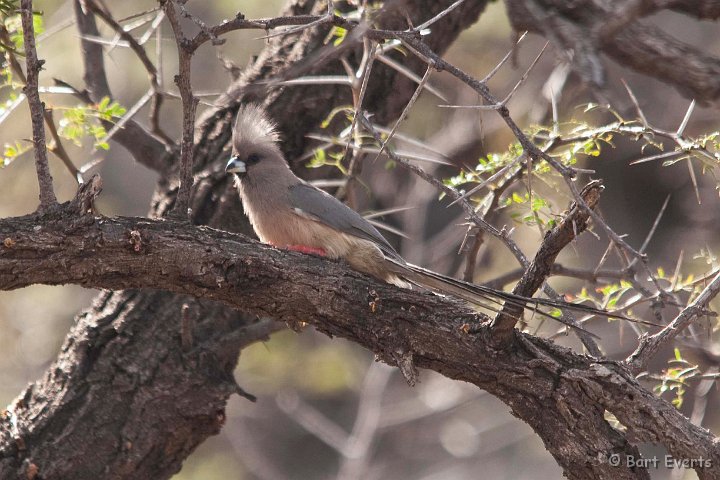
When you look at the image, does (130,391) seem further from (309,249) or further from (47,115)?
(47,115)

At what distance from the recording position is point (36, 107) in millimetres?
3773

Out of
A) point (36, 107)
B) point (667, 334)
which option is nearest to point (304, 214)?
point (36, 107)

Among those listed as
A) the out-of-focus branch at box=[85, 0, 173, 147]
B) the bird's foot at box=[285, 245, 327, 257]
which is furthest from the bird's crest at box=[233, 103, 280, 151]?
the bird's foot at box=[285, 245, 327, 257]

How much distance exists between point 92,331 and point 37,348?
632 cm

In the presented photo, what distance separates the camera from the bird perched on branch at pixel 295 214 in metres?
4.96

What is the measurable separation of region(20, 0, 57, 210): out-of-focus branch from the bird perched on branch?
182 cm

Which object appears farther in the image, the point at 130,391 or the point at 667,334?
the point at 130,391

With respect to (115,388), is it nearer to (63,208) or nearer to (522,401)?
(63,208)

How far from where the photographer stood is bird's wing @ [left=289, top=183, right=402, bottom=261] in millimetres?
5137

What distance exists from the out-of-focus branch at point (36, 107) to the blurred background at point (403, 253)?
5.60 meters

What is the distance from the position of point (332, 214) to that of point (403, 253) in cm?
445

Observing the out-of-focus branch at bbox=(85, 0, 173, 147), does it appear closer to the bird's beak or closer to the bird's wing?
the bird's beak

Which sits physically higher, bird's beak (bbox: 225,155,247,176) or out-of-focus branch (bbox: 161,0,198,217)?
bird's beak (bbox: 225,155,247,176)

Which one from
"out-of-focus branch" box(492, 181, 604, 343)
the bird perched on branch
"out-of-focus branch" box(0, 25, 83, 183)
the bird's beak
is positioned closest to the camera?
"out-of-focus branch" box(492, 181, 604, 343)
